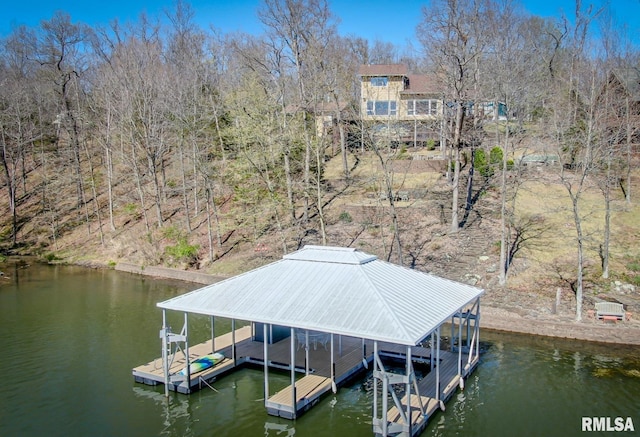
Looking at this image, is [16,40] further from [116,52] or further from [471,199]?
[471,199]

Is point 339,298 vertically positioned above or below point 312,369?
above

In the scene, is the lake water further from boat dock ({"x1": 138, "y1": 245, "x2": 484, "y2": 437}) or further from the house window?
the house window

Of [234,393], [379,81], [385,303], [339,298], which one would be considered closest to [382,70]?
[379,81]

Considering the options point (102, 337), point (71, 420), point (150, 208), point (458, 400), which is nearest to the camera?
point (71, 420)

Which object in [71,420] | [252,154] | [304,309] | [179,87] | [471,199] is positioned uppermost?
[179,87]

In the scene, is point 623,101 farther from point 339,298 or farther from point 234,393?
point 234,393

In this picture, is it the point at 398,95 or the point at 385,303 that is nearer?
the point at 385,303

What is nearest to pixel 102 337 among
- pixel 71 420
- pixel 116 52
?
pixel 71 420
